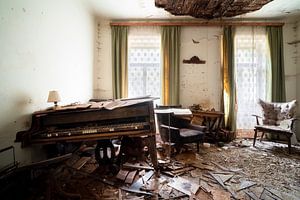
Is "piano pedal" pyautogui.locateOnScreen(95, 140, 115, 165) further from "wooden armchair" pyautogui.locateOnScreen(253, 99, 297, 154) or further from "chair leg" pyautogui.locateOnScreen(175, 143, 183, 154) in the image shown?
"wooden armchair" pyautogui.locateOnScreen(253, 99, 297, 154)

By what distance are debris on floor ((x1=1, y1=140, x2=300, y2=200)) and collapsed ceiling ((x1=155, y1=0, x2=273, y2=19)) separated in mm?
2694

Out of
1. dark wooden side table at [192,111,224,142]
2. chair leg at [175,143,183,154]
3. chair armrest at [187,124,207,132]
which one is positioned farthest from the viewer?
dark wooden side table at [192,111,224,142]

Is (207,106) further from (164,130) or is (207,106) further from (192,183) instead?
(192,183)

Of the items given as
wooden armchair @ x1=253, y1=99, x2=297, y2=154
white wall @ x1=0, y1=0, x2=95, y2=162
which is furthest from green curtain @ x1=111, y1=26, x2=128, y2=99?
wooden armchair @ x1=253, y1=99, x2=297, y2=154

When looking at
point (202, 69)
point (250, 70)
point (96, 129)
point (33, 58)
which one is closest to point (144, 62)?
point (202, 69)

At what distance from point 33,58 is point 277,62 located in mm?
5661

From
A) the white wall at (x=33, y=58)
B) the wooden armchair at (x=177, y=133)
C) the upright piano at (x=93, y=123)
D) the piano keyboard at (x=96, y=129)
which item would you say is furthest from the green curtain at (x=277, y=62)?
the white wall at (x=33, y=58)

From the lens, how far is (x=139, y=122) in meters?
2.86

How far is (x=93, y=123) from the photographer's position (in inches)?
109

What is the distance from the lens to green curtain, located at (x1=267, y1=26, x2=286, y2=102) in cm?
532

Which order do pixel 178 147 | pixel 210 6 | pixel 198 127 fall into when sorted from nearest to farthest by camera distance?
pixel 210 6, pixel 178 147, pixel 198 127

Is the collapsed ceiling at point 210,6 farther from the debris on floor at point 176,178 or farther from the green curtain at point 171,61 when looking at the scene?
the debris on floor at point 176,178

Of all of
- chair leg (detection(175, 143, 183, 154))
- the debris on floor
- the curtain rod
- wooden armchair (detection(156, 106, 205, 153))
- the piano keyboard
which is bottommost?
the debris on floor

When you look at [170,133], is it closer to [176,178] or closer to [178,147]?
[178,147]
